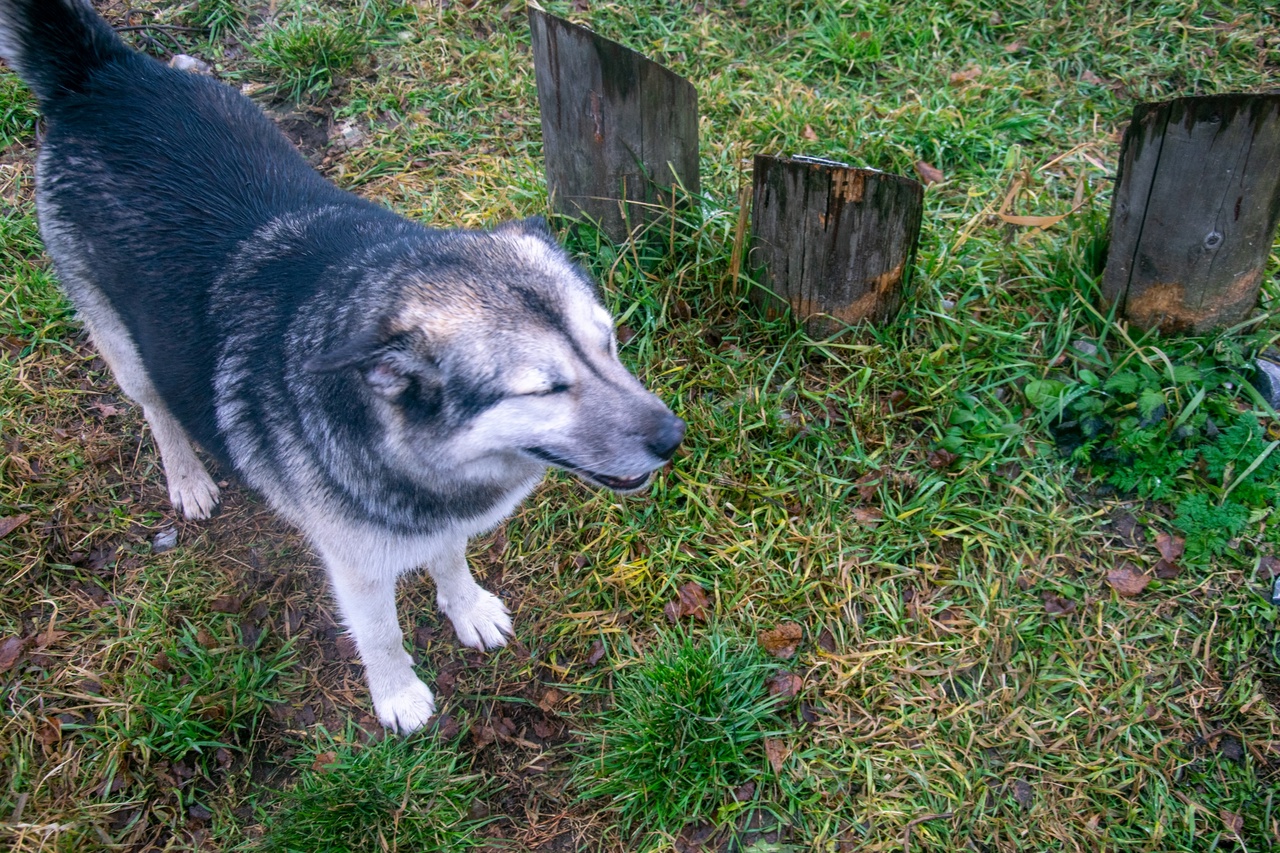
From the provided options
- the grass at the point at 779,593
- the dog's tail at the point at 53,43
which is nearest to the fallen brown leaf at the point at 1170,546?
the grass at the point at 779,593

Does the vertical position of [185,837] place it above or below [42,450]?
below

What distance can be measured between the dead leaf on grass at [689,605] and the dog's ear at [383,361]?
1.46m

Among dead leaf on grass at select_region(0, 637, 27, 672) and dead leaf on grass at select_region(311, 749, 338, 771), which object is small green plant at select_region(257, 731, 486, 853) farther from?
dead leaf on grass at select_region(0, 637, 27, 672)

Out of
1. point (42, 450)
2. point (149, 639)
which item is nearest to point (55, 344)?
point (42, 450)

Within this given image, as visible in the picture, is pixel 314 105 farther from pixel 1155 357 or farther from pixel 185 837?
pixel 1155 357

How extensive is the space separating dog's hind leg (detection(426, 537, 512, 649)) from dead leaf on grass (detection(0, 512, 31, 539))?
185 centimetres

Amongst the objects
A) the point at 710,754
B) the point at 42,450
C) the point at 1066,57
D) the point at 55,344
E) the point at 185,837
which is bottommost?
the point at 185,837

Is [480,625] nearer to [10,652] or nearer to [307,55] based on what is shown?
[10,652]

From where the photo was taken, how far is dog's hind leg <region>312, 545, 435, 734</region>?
2.63 meters

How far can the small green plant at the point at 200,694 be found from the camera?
9.25ft

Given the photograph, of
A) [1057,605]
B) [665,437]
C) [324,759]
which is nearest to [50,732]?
[324,759]

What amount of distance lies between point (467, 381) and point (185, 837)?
6.48 feet

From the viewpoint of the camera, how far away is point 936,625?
3.04 metres

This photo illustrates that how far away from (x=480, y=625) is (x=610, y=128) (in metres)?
2.23
